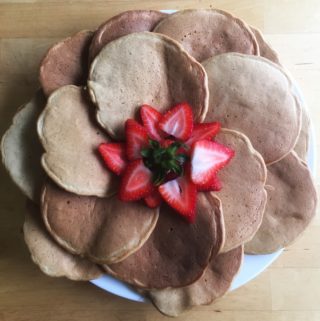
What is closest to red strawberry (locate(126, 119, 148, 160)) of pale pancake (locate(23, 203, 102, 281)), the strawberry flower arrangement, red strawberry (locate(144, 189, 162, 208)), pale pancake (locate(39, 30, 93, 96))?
the strawberry flower arrangement

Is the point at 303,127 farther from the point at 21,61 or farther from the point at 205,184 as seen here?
the point at 21,61

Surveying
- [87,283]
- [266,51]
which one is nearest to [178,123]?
[266,51]

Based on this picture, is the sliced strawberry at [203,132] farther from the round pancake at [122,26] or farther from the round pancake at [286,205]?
the round pancake at [122,26]

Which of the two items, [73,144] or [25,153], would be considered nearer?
[73,144]

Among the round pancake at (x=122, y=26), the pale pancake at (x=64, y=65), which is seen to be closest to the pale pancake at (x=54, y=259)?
the pale pancake at (x=64, y=65)

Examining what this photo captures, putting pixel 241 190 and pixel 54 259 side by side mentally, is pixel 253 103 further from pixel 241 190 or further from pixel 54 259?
pixel 54 259
